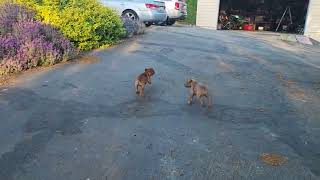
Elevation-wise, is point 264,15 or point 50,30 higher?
point 50,30

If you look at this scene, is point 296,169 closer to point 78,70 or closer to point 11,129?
point 11,129

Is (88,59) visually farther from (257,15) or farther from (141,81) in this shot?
(257,15)

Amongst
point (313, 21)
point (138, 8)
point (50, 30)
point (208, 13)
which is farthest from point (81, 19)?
point (313, 21)

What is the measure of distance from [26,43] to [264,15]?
23.9 m

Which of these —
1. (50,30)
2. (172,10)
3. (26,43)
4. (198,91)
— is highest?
(50,30)

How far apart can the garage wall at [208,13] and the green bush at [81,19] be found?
562 inches

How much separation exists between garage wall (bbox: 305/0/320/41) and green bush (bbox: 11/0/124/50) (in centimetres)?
1551

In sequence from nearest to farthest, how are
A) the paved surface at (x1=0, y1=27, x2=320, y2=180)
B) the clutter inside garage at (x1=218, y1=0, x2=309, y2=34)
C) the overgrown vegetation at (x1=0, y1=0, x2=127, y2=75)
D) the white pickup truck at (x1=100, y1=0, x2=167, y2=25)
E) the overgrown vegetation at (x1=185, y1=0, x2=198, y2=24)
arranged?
the paved surface at (x1=0, y1=27, x2=320, y2=180), the overgrown vegetation at (x1=0, y1=0, x2=127, y2=75), the white pickup truck at (x1=100, y1=0, x2=167, y2=25), the overgrown vegetation at (x1=185, y1=0, x2=198, y2=24), the clutter inside garage at (x1=218, y1=0, x2=309, y2=34)

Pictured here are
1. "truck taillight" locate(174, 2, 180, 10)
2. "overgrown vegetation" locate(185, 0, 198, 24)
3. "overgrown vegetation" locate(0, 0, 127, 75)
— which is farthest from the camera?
"overgrown vegetation" locate(185, 0, 198, 24)

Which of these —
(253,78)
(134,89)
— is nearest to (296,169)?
(134,89)

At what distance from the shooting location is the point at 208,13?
26000 millimetres

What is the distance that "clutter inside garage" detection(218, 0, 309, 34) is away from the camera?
27.9 meters

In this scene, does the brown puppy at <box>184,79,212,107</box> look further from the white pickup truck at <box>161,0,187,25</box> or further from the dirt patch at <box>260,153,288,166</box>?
the white pickup truck at <box>161,0,187,25</box>

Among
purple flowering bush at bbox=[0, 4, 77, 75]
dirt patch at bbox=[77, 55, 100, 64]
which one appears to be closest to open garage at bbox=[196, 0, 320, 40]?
dirt patch at bbox=[77, 55, 100, 64]
